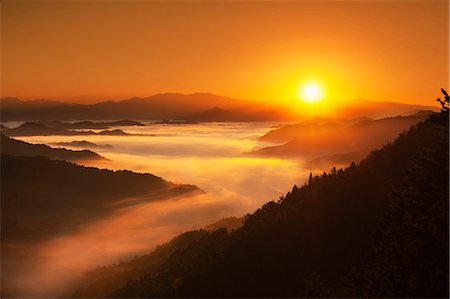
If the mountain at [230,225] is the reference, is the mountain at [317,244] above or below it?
above

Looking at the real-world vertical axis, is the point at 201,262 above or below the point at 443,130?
below

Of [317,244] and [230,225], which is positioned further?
[230,225]

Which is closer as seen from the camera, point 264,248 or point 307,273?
point 307,273

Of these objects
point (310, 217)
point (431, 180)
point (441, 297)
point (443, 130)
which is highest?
point (443, 130)

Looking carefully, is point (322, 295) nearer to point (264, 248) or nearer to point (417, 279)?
point (417, 279)

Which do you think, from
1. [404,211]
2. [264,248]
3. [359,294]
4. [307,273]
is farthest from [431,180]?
[264,248]

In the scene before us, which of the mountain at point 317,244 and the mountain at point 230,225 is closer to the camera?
the mountain at point 317,244

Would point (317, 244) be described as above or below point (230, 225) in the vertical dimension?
above

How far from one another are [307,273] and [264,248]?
1136cm

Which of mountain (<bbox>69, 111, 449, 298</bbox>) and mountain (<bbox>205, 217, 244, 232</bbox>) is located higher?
mountain (<bbox>69, 111, 449, 298</bbox>)

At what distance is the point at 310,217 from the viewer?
214 feet

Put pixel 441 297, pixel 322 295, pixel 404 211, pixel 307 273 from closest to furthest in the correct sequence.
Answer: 1. pixel 441 297
2. pixel 404 211
3. pixel 322 295
4. pixel 307 273

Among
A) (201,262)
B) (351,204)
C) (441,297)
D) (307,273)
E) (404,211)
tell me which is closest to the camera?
(441,297)

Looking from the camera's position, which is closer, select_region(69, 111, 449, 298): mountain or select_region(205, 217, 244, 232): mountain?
select_region(69, 111, 449, 298): mountain
